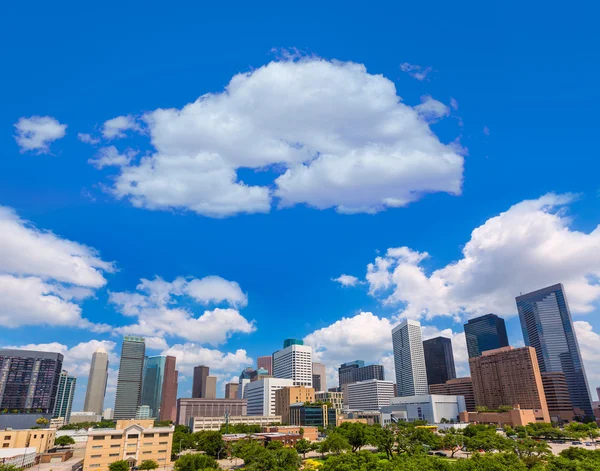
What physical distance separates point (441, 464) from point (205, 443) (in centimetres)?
7792

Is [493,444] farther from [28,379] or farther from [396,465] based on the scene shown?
[28,379]

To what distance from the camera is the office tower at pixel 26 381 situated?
187 metres

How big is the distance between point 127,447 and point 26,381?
134983mm

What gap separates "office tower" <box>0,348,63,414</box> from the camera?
187 metres

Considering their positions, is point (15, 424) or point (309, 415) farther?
point (309, 415)

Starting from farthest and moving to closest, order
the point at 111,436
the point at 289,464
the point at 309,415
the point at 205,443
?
the point at 309,415 → the point at 205,443 → the point at 111,436 → the point at 289,464

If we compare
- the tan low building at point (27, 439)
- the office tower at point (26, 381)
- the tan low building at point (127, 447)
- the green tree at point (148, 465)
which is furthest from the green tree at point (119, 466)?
the office tower at point (26, 381)

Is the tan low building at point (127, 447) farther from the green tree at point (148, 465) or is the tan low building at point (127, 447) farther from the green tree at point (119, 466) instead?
the green tree at point (119, 466)

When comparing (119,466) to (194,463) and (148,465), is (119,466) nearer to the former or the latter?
(148,465)

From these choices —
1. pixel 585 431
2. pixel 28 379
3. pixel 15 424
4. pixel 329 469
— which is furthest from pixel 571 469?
pixel 28 379

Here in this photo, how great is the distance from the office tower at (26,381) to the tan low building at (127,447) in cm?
12377

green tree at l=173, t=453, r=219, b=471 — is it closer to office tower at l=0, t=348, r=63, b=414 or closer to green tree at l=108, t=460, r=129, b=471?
green tree at l=108, t=460, r=129, b=471

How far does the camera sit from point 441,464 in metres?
63.5

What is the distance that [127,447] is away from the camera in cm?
9350
